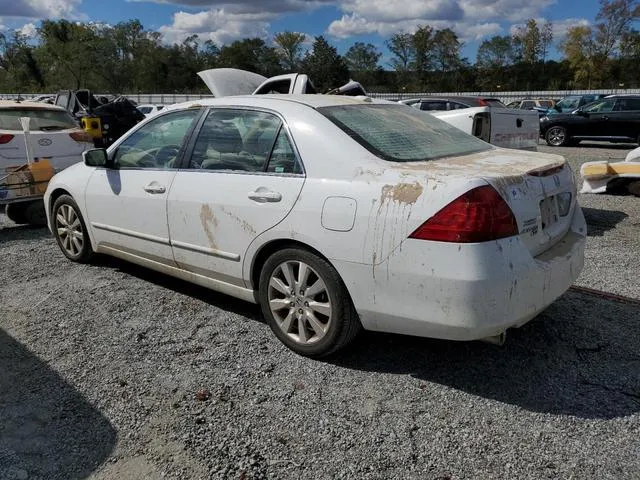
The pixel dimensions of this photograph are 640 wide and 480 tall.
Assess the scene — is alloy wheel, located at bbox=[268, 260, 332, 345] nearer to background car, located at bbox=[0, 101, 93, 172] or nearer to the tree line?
background car, located at bbox=[0, 101, 93, 172]

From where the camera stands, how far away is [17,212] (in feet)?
24.3

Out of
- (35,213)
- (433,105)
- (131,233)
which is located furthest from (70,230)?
(433,105)

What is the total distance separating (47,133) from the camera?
26.3ft

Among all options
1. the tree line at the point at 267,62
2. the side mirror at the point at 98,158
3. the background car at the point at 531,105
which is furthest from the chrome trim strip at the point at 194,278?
the tree line at the point at 267,62

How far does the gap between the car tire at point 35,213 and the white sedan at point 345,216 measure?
3.28 m

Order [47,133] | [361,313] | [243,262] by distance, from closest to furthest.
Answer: [361,313] → [243,262] → [47,133]

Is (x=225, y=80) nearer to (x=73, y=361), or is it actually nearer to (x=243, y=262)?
(x=243, y=262)

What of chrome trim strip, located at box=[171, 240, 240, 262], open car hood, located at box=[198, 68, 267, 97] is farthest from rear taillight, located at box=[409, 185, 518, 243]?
open car hood, located at box=[198, 68, 267, 97]

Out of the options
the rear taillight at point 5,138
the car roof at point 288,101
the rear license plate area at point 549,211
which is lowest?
the rear license plate area at point 549,211

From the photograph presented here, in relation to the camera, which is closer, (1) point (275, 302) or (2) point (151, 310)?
(1) point (275, 302)

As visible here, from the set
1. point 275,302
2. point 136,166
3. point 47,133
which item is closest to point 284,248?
point 275,302

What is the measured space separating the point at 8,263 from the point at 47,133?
2968 millimetres

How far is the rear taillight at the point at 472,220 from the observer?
9.11 ft

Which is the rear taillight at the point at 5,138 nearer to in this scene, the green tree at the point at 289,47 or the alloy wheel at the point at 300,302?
the alloy wheel at the point at 300,302
